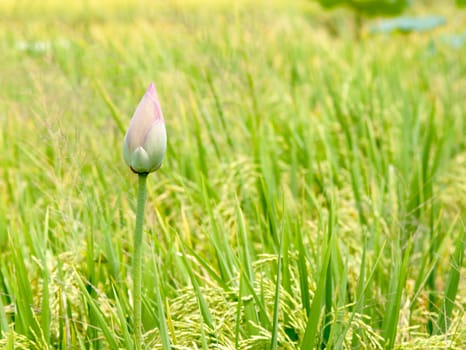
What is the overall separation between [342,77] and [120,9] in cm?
354

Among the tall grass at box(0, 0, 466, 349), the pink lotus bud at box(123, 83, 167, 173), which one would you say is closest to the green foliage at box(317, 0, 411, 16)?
the tall grass at box(0, 0, 466, 349)

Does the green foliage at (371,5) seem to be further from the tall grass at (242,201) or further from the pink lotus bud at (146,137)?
the pink lotus bud at (146,137)

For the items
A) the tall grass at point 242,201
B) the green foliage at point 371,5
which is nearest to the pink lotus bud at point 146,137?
the tall grass at point 242,201

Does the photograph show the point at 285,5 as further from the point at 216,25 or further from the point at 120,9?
the point at 216,25

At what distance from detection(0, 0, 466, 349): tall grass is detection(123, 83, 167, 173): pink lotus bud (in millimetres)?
223

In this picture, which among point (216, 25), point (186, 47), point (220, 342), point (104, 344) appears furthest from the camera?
point (216, 25)

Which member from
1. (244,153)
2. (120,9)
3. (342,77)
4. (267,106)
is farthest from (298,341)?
(120,9)

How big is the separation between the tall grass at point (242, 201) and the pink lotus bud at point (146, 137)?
0.22 meters

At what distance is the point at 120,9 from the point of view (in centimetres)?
603

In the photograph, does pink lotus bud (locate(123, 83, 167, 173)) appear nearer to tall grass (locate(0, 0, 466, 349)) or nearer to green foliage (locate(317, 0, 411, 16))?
tall grass (locate(0, 0, 466, 349))

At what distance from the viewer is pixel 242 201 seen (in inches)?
65.7

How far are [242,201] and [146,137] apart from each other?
871 millimetres

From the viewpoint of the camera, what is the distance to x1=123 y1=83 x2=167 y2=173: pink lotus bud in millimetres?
811

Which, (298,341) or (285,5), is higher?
(285,5)
